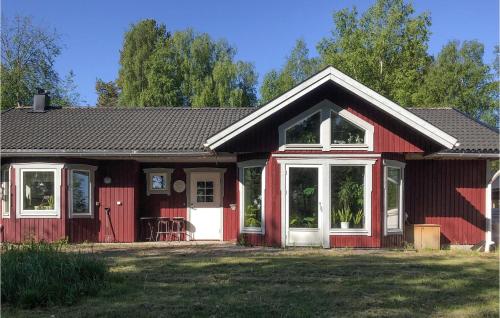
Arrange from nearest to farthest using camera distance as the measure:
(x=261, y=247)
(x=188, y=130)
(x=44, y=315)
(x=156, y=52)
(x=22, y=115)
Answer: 1. (x=44, y=315)
2. (x=261, y=247)
3. (x=188, y=130)
4. (x=22, y=115)
5. (x=156, y=52)

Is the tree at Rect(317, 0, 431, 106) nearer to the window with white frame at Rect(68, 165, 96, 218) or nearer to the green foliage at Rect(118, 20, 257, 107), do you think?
the green foliage at Rect(118, 20, 257, 107)

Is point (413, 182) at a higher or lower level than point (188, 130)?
lower

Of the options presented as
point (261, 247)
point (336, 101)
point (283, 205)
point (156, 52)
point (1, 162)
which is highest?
point (156, 52)

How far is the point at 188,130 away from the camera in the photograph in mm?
16938

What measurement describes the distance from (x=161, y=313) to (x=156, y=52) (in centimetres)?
3904

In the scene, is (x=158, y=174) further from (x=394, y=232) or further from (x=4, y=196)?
(x=394, y=232)

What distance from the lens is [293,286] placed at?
8.30 metres

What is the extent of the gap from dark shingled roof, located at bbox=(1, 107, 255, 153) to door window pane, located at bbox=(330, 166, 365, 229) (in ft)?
12.2

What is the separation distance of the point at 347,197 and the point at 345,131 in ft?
5.52

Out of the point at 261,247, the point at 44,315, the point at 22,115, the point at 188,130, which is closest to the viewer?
the point at 44,315

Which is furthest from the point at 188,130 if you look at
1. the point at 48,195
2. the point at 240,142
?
the point at 48,195

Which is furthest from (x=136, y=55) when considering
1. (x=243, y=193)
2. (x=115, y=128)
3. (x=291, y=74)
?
(x=243, y=193)

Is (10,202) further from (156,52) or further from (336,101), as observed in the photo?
(156,52)

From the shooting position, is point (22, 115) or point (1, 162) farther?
point (22, 115)
